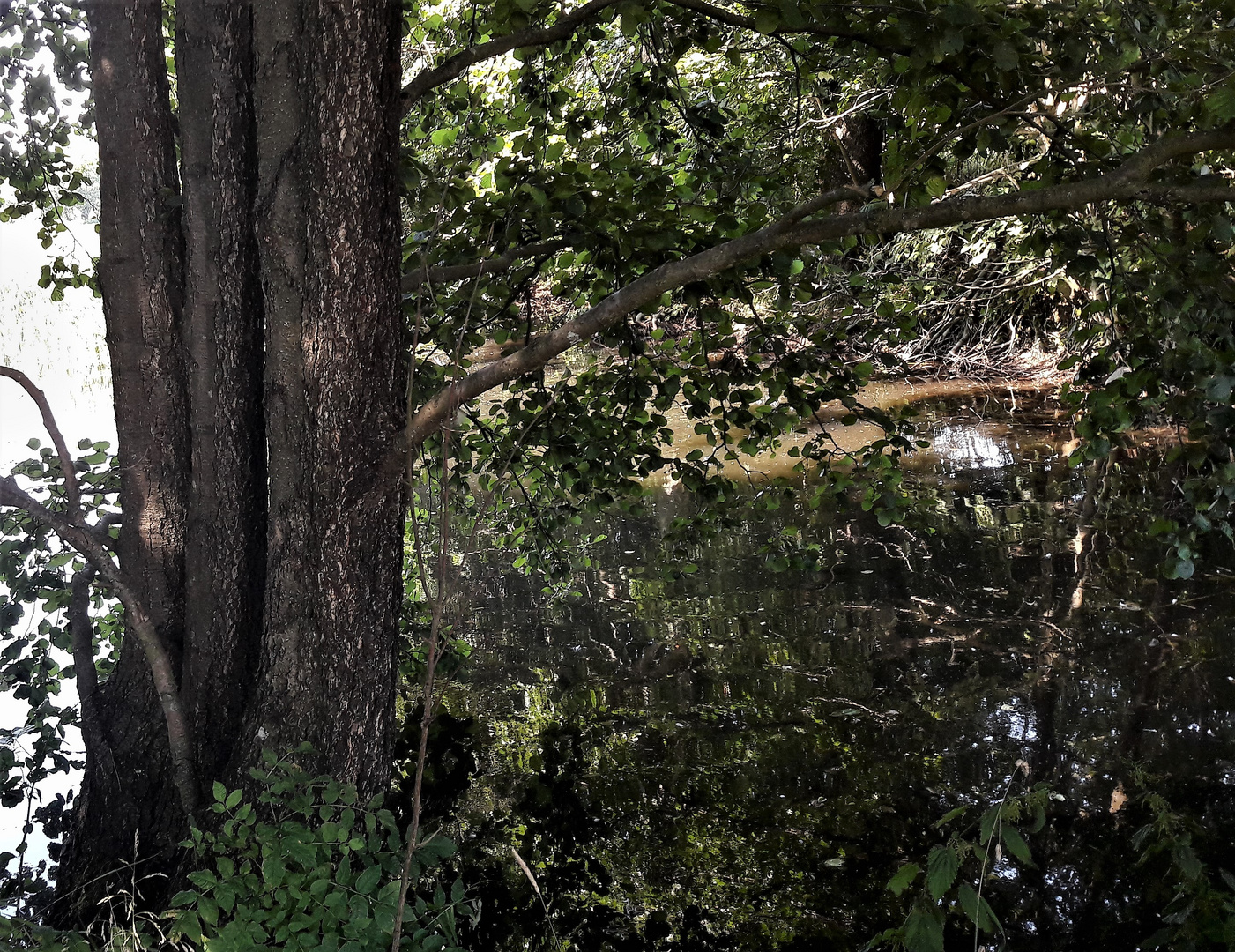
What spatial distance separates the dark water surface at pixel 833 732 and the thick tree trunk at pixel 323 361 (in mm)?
1206

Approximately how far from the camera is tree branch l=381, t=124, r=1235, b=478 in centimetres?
229

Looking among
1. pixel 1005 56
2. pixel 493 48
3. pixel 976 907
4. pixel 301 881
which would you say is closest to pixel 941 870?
pixel 976 907

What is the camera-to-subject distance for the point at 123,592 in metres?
2.94

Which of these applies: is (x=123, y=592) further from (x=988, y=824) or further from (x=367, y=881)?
(x=988, y=824)

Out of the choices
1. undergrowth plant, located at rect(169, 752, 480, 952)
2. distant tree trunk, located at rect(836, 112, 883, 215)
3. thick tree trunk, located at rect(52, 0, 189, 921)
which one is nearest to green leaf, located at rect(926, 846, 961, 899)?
undergrowth plant, located at rect(169, 752, 480, 952)

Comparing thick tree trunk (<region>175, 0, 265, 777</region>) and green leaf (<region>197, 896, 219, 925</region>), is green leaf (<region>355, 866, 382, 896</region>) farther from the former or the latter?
thick tree trunk (<region>175, 0, 265, 777</region>)

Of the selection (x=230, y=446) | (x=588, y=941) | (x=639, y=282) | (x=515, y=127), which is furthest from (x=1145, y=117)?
(x=588, y=941)

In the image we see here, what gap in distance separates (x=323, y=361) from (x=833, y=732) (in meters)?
3.03

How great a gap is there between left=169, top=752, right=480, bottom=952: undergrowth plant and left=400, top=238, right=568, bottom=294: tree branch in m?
1.63

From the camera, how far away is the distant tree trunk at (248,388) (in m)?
2.81

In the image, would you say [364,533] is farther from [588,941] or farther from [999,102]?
[999,102]

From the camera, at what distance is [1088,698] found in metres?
4.82

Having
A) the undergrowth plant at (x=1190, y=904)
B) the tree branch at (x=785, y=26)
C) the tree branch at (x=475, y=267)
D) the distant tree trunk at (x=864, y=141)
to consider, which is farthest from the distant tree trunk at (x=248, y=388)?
the distant tree trunk at (x=864, y=141)

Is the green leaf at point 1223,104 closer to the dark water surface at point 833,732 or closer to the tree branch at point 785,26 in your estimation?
the tree branch at point 785,26
